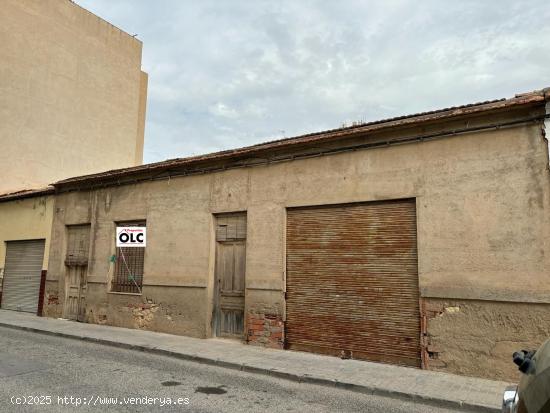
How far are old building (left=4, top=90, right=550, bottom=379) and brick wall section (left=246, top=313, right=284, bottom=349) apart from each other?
28 mm

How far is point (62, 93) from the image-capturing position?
72.3 ft

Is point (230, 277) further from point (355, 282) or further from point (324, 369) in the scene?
point (324, 369)

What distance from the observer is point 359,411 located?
566 cm

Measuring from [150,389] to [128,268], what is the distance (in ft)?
22.5

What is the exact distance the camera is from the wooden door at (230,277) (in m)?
10.4

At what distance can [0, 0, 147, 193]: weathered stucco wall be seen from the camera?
2005cm

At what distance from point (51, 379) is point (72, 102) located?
19.1 meters

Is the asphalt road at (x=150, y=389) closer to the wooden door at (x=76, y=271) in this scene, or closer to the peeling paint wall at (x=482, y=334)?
the peeling paint wall at (x=482, y=334)

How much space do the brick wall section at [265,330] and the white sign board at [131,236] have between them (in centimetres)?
431

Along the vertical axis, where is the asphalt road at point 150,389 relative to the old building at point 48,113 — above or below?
below

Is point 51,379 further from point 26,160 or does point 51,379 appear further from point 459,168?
point 26,160

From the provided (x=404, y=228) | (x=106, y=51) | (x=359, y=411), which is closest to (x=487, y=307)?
(x=404, y=228)

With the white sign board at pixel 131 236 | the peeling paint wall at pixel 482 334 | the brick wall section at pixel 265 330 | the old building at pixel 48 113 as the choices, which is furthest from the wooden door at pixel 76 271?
the peeling paint wall at pixel 482 334

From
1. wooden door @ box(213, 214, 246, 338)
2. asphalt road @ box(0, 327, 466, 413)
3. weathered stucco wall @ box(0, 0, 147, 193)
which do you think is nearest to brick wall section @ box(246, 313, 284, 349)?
wooden door @ box(213, 214, 246, 338)
